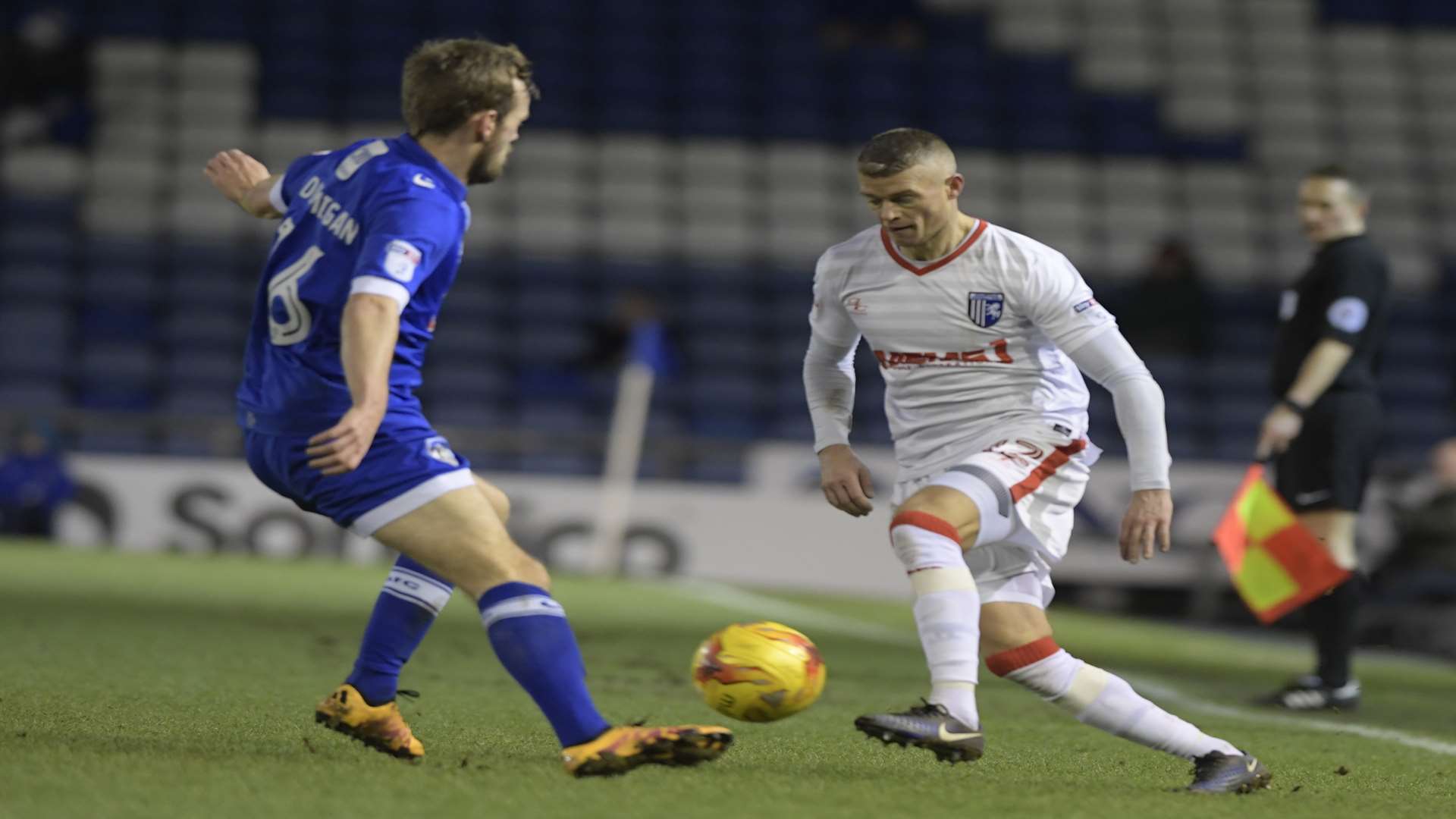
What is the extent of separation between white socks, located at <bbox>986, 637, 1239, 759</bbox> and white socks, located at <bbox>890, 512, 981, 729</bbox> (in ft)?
0.65

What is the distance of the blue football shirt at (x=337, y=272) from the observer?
354cm

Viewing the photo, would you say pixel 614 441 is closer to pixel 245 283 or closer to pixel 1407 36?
pixel 245 283

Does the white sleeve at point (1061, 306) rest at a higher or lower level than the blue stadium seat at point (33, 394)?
higher

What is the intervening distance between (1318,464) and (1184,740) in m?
2.72

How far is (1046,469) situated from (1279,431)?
2.38 meters

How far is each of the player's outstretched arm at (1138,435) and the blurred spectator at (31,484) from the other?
32.2 ft

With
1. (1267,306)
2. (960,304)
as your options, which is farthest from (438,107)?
(1267,306)

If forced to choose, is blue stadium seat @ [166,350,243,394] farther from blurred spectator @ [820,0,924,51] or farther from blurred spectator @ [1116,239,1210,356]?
blurred spectator @ [1116,239,1210,356]

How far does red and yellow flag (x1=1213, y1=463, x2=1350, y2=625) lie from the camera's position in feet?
20.7

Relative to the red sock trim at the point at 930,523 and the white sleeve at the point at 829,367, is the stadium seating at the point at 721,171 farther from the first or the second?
the red sock trim at the point at 930,523

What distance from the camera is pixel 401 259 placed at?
3432 mm

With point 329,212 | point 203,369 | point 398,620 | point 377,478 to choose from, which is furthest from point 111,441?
point 377,478

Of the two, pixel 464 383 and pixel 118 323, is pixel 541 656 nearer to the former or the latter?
pixel 464 383

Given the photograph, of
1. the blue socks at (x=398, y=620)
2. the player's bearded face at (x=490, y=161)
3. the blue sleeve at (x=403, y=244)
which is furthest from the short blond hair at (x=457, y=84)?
the blue socks at (x=398, y=620)
